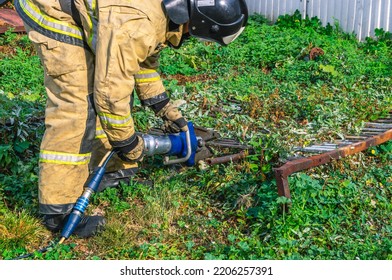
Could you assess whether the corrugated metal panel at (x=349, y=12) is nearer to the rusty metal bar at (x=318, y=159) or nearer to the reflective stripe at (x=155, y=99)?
the rusty metal bar at (x=318, y=159)

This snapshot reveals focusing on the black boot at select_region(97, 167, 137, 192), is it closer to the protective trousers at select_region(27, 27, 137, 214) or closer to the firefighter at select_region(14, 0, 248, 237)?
the firefighter at select_region(14, 0, 248, 237)

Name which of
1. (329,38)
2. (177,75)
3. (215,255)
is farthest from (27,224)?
(329,38)

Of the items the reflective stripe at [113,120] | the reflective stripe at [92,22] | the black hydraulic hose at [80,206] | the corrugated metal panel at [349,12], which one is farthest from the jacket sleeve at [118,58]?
the corrugated metal panel at [349,12]

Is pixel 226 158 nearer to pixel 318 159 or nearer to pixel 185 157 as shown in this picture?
pixel 185 157

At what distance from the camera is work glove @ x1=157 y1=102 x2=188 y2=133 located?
5.51 meters

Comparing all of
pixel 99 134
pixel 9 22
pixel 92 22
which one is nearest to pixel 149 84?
pixel 99 134

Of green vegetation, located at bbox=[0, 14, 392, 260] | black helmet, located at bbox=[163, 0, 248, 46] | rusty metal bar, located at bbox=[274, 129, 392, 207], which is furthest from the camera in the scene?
rusty metal bar, located at bbox=[274, 129, 392, 207]

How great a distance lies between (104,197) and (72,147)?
78cm

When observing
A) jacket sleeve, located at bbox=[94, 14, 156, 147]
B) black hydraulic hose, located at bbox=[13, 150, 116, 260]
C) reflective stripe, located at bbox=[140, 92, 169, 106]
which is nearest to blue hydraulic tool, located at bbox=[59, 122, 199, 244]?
black hydraulic hose, located at bbox=[13, 150, 116, 260]

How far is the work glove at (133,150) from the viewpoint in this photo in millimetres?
4796

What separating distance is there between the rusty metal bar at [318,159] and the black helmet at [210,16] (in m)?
1.00

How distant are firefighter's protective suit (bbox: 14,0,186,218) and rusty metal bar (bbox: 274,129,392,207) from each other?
102 cm

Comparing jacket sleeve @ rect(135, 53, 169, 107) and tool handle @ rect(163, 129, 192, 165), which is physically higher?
jacket sleeve @ rect(135, 53, 169, 107)

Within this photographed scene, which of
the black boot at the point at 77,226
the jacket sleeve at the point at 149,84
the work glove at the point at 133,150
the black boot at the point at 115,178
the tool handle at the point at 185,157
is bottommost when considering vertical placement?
the black boot at the point at 115,178
